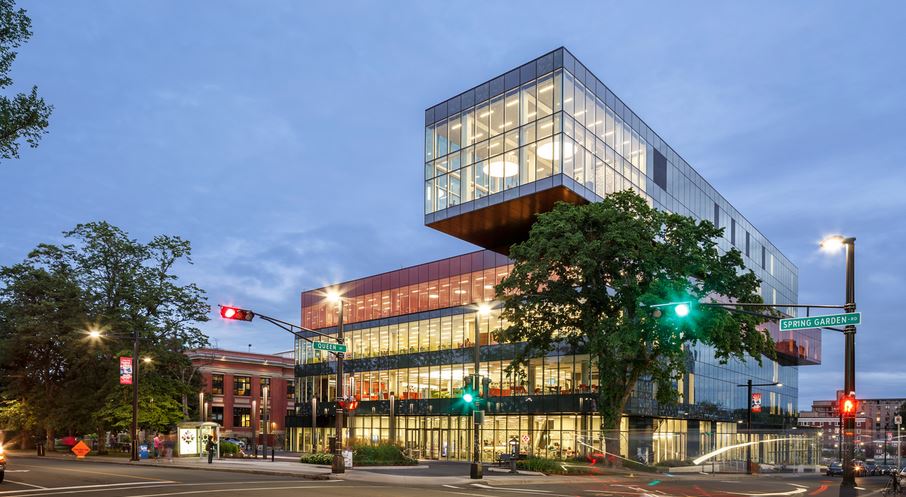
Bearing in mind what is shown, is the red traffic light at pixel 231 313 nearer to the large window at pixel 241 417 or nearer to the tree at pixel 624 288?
the tree at pixel 624 288

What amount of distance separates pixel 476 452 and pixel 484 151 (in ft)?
85.8

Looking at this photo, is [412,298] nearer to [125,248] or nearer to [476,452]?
[125,248]

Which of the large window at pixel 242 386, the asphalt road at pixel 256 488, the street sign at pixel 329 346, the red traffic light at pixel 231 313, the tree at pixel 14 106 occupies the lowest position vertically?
the large window at pixel 242 386

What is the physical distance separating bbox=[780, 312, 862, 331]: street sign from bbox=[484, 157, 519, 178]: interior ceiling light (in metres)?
30.1

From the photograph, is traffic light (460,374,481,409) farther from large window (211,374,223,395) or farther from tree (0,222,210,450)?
large window (211,374,223,395)

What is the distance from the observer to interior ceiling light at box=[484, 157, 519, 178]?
2089 inches

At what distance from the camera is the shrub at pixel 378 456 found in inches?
1810

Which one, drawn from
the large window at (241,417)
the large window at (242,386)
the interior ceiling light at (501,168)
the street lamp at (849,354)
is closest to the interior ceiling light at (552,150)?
the interior ceiling light at (501,168)

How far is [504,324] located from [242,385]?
59.4 meters

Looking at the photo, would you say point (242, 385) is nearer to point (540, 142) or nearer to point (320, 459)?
point (320, 459)

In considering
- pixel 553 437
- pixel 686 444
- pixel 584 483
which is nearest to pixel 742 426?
pixel 686 444

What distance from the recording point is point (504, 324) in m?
62.1

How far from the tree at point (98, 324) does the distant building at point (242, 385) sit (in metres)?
34.5

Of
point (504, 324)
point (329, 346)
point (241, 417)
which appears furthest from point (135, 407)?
point (241, 417)
